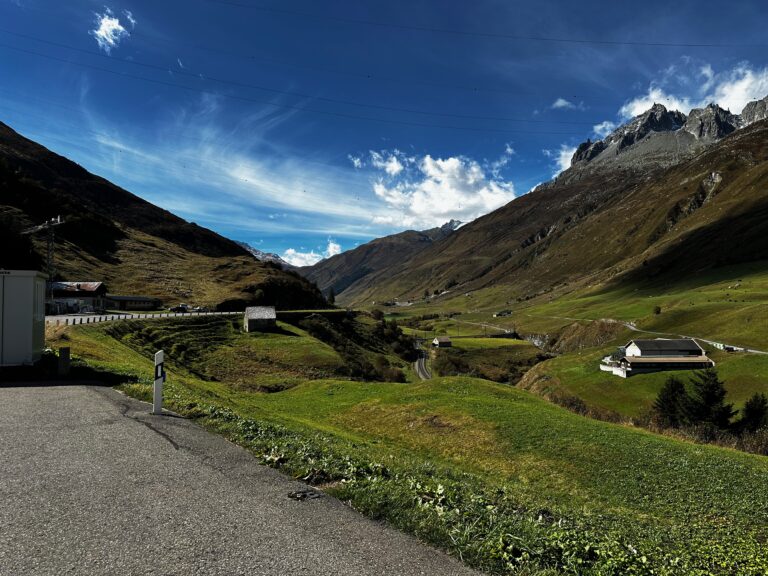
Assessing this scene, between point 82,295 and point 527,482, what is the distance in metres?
107

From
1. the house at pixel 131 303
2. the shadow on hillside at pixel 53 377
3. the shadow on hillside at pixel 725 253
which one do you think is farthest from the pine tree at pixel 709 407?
the shadow on hillside at pixel 725 253

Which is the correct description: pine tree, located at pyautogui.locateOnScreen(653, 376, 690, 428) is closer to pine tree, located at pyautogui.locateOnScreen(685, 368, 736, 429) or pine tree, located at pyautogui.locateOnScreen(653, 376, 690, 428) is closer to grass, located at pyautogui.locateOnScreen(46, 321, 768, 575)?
pine tree, located at pyautogui.locateOnScreen(685, 368, 736, 429)

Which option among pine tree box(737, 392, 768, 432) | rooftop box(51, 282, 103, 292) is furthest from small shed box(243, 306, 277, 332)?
pine tree box(737, 392, 768, 432)

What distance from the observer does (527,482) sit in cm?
1697

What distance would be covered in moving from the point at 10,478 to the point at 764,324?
11396 cm

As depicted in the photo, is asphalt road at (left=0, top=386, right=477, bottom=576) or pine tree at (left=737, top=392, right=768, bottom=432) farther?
pine tree at (left=737, top=392, right=768, bottom=432)

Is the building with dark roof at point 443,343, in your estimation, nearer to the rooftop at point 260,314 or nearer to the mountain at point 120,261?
the mountain at point 120,261

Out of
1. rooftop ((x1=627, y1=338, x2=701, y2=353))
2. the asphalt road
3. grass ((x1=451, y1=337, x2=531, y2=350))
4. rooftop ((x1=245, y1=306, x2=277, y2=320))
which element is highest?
rooftop ((x1=245, y1=306, x2=277, y2=320))

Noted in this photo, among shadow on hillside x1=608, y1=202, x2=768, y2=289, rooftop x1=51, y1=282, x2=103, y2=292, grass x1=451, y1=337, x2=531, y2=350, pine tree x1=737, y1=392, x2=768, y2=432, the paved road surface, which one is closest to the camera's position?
pine tree x1=737, y1=392, x2=768, y2=432

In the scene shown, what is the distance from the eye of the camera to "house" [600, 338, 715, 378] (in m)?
78.4

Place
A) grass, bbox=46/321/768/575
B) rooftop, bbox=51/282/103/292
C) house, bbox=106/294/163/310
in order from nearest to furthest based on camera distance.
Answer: grass, bbox=46/321/768/575, rooftop, bbox=51/282/103/292, house, bbox=106/294/163/310

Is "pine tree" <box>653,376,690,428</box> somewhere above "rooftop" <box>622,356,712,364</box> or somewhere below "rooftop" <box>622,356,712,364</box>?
below

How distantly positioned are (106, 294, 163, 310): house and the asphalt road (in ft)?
342

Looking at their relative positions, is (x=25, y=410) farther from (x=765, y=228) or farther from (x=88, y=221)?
(x=765, y=228)
